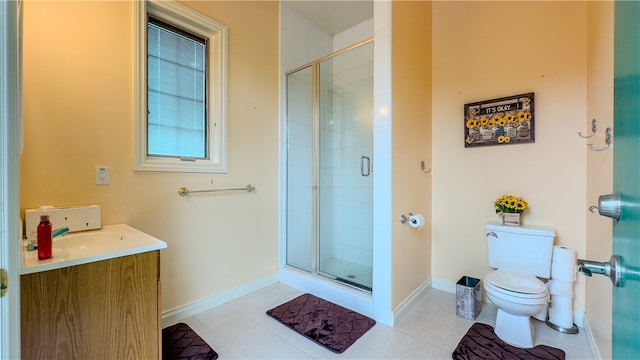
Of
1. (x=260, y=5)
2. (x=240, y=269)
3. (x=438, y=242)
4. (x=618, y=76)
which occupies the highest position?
(x=260, y=5)

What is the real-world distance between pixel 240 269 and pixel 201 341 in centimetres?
71

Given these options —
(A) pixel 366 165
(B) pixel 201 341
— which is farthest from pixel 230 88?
(B) pixel 201 341

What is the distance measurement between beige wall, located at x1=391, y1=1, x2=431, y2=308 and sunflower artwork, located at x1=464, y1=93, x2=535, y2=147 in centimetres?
36

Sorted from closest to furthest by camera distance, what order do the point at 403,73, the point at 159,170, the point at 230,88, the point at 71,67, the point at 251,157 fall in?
the point at 71,67
the point at 159,170
the point at 403,73
the point at 230,88
the point at 251,157

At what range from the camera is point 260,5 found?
250cm

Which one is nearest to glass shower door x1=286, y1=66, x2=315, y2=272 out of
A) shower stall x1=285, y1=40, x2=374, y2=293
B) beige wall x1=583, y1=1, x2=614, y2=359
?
shower stall x1=285, y1=40, x2=374, y2=293

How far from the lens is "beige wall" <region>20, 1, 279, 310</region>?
145 centimetres

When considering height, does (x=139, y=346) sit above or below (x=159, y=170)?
below

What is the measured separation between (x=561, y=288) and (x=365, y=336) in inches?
56.8

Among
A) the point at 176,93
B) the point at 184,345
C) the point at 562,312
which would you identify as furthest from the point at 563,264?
the point at 176,93

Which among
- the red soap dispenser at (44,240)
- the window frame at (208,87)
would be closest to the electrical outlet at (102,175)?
the window frame at (208,87)

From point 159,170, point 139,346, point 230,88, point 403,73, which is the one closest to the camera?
point 139,346

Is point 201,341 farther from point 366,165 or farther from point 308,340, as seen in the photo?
point 366,165

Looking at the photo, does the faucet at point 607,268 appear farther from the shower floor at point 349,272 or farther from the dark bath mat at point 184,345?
the dark bath mat at point 184,345
